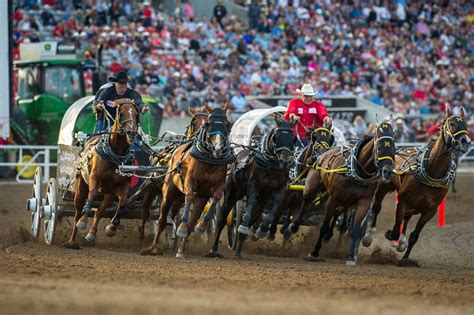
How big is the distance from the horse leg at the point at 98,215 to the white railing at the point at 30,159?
8.77 meters

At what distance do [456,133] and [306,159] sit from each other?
2.06m

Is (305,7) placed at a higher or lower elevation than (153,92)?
higher

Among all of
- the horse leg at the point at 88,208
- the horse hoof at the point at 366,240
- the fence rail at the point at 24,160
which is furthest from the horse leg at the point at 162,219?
the fence rail at the point at 24,160

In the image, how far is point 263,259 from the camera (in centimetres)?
1411

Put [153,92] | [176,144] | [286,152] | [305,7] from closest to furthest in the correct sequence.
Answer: [286,152], [176,144], [153,92], [305,7]

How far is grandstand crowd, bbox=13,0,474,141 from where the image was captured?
2848cm

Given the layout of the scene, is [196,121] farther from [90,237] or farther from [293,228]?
[90,237]

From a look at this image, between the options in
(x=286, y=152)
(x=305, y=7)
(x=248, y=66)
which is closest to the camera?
(x=286, y=152)

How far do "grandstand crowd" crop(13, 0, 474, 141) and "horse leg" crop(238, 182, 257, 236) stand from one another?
38.3 ft

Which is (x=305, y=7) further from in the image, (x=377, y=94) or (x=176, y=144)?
(x=176, y=144)

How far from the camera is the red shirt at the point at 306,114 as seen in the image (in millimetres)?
15391

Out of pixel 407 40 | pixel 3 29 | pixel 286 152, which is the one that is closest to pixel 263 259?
pixel 286 152

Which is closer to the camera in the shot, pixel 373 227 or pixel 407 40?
pixel 373 227

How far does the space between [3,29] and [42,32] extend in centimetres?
653
